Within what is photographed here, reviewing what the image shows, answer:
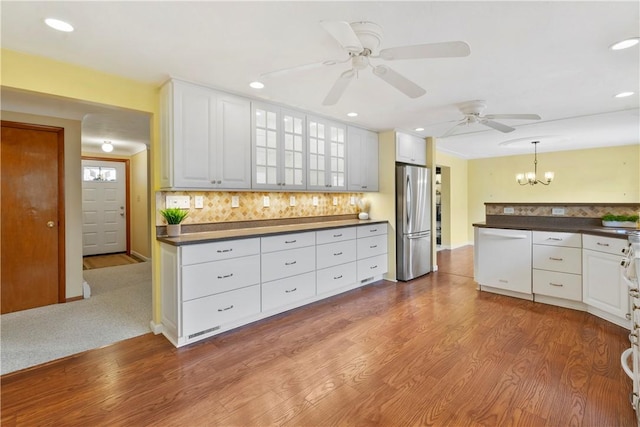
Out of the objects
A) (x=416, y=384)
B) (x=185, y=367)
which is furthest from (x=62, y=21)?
(x=416, y=384)

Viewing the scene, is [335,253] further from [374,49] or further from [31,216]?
[31,216]

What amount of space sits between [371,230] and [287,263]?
157 centimetres

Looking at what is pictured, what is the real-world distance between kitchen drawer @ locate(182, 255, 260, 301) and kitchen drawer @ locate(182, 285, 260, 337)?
58 mm

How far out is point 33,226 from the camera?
362cm

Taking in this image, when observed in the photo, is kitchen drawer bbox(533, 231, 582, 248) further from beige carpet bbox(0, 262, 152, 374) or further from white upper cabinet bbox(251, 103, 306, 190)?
beige carpet bbox(0, 262, 152, 374)

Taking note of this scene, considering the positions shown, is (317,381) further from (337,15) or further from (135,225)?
(135,225)

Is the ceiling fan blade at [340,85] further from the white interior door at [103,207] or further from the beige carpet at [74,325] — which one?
the white interior door at [103,207]

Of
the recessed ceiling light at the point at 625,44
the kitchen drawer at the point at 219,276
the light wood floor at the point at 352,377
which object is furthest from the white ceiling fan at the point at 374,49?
the light wood floor at the point at 352,377

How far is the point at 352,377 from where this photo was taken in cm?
218

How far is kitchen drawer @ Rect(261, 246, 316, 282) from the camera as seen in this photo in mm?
3135

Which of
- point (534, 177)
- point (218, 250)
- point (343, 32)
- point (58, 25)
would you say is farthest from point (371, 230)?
point (534, 177)

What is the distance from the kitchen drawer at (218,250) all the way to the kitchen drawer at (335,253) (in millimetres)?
886

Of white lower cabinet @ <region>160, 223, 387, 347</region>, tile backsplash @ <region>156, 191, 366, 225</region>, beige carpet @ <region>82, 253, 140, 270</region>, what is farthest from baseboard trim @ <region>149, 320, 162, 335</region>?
beige carpet @ <region>82, 253, 140, 270</region>

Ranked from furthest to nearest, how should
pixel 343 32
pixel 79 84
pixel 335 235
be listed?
1. pixel 335 235
2. pixel 79 84
3. pixel 343 32
